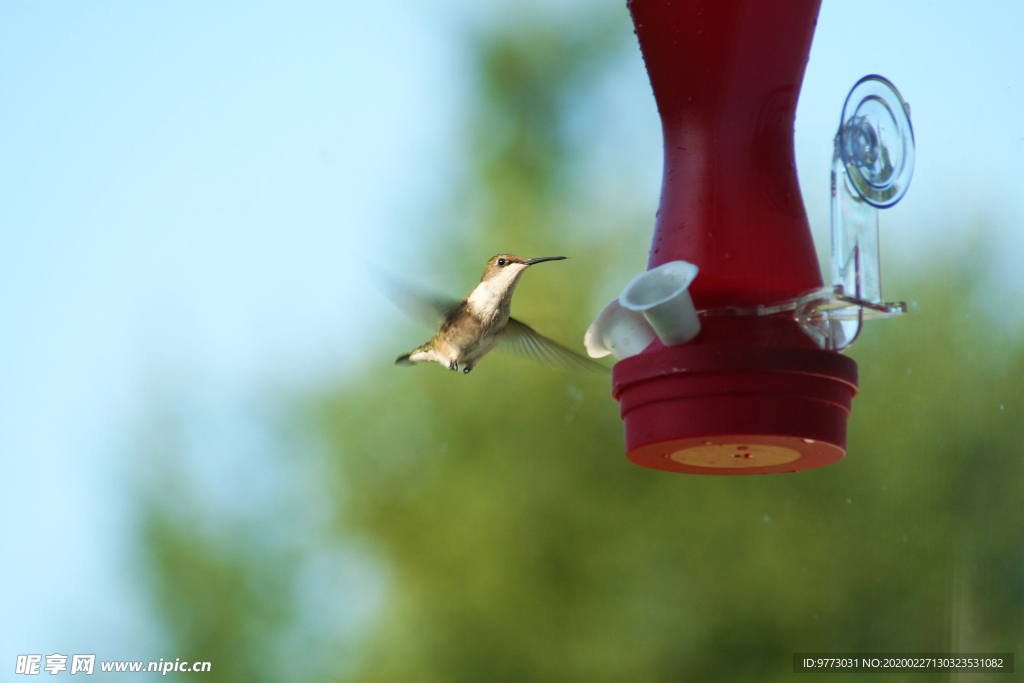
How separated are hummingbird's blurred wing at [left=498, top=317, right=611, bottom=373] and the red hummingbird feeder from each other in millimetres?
876

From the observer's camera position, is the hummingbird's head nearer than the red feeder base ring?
No

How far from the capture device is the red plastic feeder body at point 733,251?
1.86 meters

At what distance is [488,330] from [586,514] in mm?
7283

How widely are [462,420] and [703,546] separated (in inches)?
117

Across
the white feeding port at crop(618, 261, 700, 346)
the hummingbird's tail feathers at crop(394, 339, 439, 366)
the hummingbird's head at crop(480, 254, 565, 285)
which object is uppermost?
the hummingbird's head at crop(480, 254, 565, 285)

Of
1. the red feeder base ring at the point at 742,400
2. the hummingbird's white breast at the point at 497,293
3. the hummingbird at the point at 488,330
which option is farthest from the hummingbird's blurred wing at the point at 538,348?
the red feeder base ring at the point at 742,400

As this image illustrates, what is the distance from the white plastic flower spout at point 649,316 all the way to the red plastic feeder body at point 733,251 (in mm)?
48

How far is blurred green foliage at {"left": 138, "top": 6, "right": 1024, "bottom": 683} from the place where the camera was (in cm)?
838

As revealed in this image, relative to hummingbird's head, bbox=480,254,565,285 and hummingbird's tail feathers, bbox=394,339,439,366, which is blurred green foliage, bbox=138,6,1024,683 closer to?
hummingbird's tail feathers, bbox=394,339,439,366

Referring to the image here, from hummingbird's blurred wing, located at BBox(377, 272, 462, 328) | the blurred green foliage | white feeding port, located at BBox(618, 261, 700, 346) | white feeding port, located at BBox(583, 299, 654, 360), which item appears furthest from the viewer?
the blurred green foliage

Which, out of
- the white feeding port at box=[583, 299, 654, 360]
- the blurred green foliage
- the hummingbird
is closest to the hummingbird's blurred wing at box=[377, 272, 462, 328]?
the hummingbird

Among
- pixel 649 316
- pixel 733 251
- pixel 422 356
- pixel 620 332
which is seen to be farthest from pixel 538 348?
pixel 649 316

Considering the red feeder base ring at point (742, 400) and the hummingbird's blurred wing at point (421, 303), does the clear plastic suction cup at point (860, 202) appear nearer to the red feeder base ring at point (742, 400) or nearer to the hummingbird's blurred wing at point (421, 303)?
the red feeder base ring at point (742, 400)

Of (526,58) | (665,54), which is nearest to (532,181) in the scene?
(526,58)
